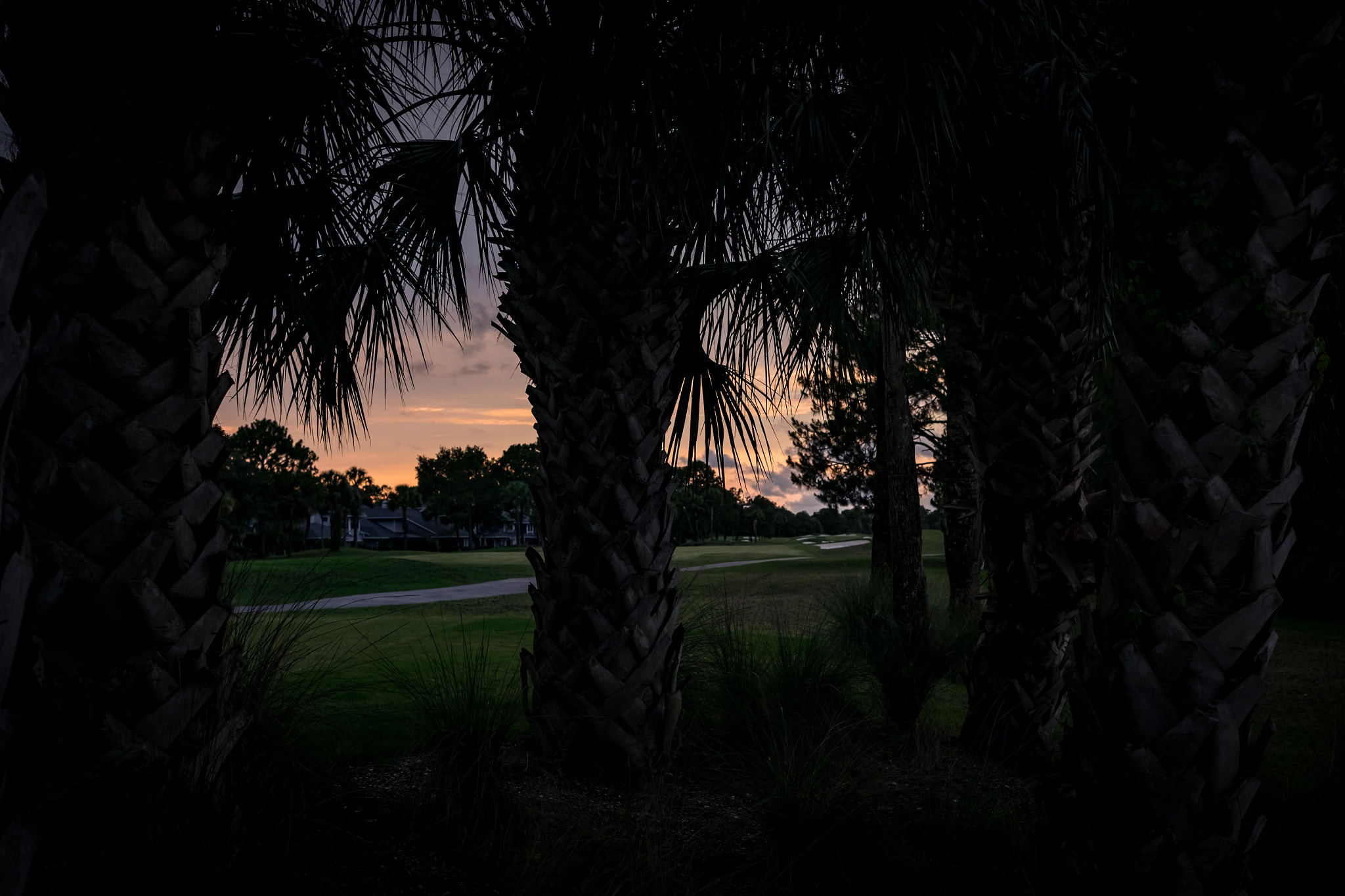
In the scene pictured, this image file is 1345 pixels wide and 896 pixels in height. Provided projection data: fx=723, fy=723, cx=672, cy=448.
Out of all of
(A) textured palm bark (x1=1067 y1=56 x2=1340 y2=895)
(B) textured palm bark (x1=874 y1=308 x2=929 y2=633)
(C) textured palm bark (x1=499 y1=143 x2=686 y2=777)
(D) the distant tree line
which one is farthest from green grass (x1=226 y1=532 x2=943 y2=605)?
(D) the distant tree line

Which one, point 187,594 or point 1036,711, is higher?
point 187,594

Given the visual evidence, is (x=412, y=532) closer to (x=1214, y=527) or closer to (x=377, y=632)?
(x=377, y=632)

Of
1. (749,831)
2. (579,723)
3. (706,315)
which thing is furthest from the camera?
(706,315)

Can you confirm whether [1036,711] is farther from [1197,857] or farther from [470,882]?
[470,882]

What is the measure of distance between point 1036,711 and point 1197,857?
6.68 feet

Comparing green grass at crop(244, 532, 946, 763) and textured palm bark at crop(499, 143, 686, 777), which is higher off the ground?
textured palm bark at crop(499, 143, 686, 777)

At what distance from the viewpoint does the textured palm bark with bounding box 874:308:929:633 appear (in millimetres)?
7566

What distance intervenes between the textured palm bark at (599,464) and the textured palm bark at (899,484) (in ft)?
15.1

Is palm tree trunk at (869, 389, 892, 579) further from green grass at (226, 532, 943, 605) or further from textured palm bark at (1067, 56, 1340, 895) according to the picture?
textured palm bark at (1067, 56, 1340, 895)

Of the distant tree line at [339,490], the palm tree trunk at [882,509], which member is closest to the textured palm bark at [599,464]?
the palm tree trunk at [882,509]

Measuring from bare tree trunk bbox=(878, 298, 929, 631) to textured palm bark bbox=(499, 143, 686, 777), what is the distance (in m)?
4.63

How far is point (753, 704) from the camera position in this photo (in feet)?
13.1

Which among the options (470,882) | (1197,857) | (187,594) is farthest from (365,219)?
(1197,857)

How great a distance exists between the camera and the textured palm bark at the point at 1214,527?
1884 mm
